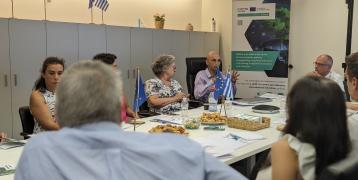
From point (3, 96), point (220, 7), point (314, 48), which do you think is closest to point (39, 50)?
point (3, 96)

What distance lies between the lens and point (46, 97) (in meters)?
3.01

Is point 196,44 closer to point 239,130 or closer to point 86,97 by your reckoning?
point 239,130

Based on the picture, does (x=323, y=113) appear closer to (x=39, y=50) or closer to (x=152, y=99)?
(x=152, y=99)

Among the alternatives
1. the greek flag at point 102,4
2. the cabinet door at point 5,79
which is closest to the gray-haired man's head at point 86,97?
the cabinet door at point 5,79

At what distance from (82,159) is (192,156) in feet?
1.01

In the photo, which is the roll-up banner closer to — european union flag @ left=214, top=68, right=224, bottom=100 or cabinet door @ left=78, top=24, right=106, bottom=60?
european union flag @ left=214, top=68, right=224, bottom=100

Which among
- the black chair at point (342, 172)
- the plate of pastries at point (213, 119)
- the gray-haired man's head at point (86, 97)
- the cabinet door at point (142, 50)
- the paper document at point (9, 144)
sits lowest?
the paper document at point (9, 144)

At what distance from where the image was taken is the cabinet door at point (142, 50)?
18.4ft

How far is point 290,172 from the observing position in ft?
4.94

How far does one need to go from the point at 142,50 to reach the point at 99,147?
471 cm

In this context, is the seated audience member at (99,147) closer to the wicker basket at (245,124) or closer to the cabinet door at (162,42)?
the wicker basket at (245,124)

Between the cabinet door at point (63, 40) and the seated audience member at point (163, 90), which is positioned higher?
the cabinet door at point (63, 40)

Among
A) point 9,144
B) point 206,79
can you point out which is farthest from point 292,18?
point 9,144

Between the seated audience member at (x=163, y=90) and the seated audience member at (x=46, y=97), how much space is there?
1087 millimetres
